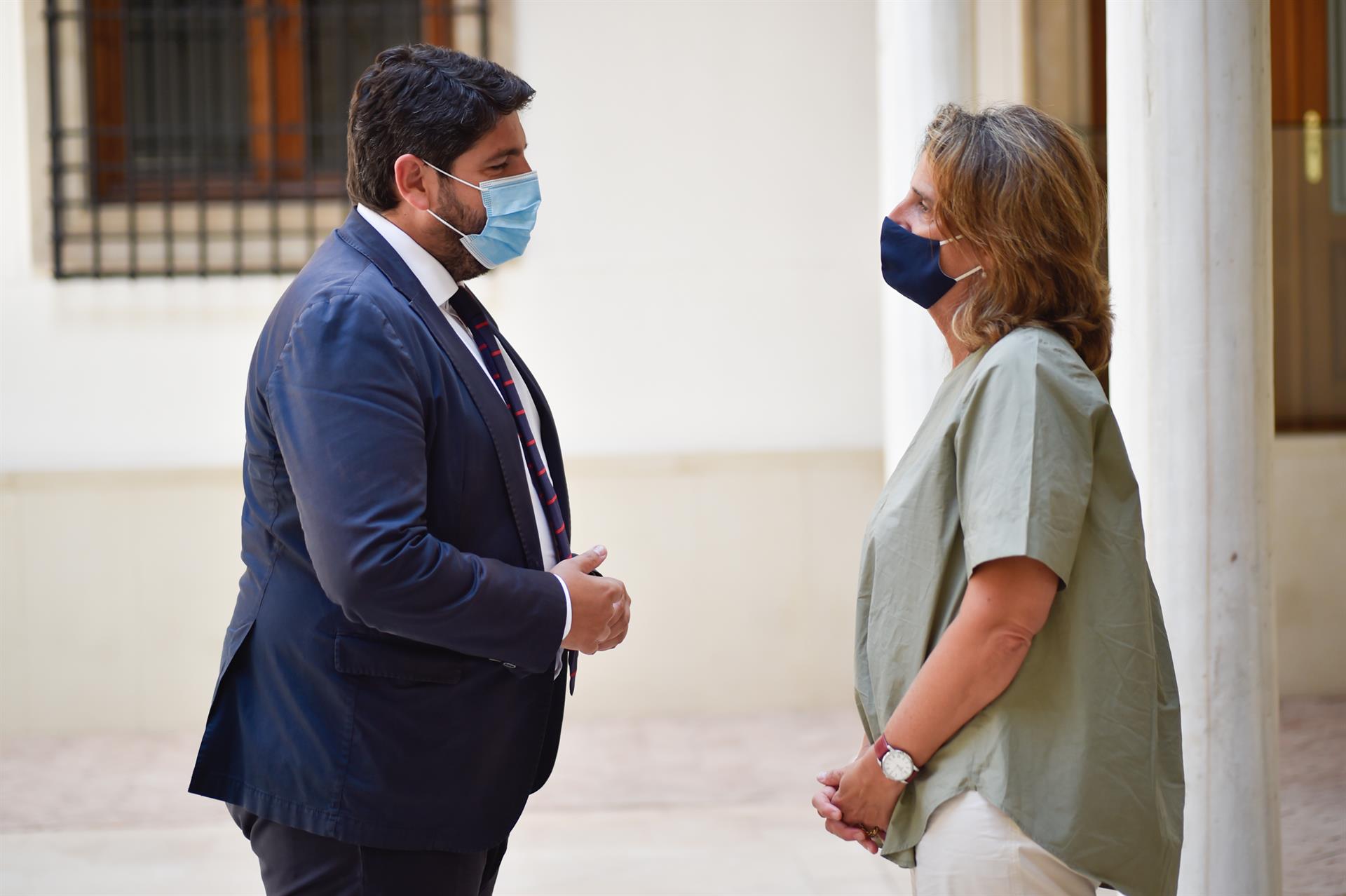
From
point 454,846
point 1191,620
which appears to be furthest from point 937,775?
point 1191,620

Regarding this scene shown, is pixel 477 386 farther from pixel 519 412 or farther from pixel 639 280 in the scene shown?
pixel 639 280

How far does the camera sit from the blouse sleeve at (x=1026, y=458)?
1.62 meters

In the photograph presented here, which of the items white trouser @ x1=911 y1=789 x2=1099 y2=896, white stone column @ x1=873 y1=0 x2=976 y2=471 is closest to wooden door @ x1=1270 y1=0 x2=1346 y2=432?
white stone column @ x1=873 y1=0 x2=976 y2=471

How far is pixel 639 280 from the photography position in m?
5.71

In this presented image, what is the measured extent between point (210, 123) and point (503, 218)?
420 centimetres

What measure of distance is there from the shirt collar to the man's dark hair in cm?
4

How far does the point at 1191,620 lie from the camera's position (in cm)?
291

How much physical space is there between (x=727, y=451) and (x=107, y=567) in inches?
109

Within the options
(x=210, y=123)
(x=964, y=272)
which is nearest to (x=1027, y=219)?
(x=964, y=272)

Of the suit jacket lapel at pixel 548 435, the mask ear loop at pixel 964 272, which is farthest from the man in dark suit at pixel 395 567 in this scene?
the mask ear loop at pixel 964 272

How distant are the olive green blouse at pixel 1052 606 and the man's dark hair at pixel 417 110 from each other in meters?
0.88

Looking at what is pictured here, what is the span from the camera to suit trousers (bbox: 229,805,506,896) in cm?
185

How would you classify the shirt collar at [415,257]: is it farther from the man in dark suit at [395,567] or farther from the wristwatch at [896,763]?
the wristwatch at [896,763]

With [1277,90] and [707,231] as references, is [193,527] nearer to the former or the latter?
[707,231]
